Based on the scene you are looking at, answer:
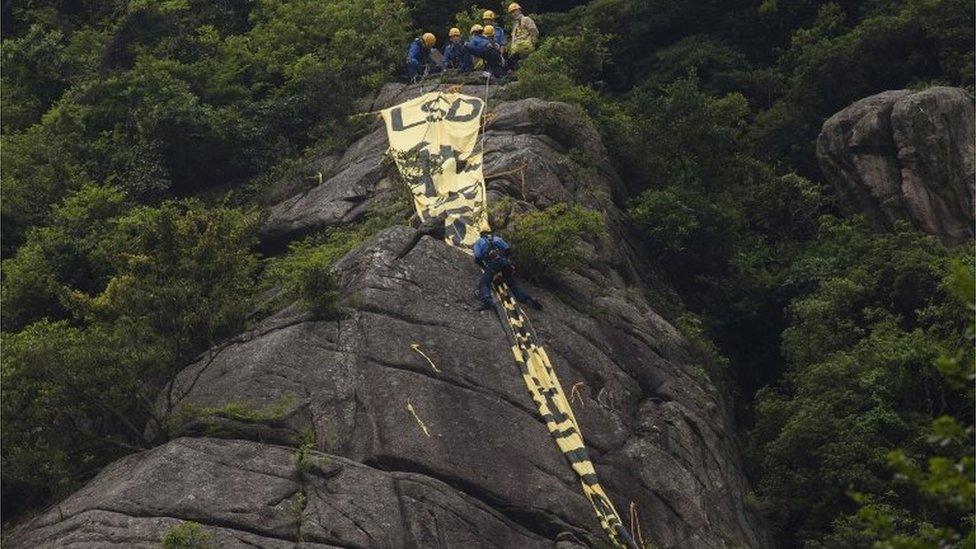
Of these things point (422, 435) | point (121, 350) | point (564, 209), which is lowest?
point (564, 209)

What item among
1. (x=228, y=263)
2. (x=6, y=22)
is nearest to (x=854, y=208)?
(x=228, y=263)

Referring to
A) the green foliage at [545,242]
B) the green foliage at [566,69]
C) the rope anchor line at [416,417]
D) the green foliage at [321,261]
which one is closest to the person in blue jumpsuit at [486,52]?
the green foliage at [566,69]

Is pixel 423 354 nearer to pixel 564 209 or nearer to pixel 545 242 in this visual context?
pixel 545 242

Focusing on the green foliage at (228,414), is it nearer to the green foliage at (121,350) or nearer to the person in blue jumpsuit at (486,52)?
the green foliage at (121,350)

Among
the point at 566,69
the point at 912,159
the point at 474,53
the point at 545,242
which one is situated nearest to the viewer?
the point at 545,242

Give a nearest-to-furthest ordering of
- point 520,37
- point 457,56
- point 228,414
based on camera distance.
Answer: point 228,414 → point 457,56 → point 520,37

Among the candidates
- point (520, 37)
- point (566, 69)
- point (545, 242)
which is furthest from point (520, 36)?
point (545, 242)
